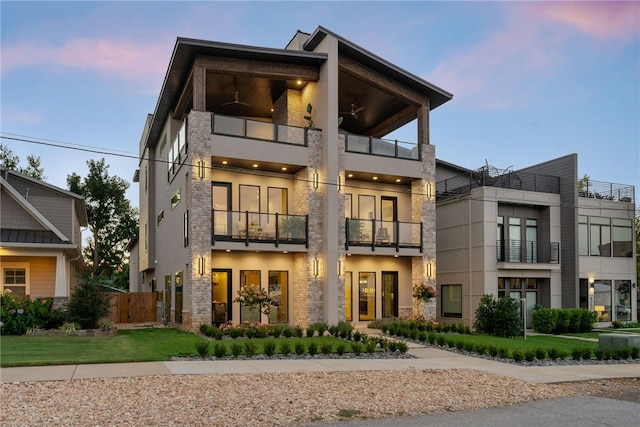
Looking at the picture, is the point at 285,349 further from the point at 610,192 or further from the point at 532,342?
the point at 610,192

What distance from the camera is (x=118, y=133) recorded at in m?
128

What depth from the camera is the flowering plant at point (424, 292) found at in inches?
971

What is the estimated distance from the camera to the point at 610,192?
3103cm

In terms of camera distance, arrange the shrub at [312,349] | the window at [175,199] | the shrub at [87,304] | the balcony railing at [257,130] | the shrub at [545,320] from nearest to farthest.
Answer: the shrub at [312,349] → the shrub at [87,304] → the balcony railing at [257,130] → the window at [175,199] → the shrub at [545,320]

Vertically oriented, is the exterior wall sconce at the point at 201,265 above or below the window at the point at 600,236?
below

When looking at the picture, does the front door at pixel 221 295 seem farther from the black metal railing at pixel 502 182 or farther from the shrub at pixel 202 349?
the black metal railing at pixel 502 182

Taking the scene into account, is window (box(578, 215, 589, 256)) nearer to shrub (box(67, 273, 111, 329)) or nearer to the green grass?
the green grass

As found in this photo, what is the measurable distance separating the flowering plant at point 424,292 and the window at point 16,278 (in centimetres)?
1572

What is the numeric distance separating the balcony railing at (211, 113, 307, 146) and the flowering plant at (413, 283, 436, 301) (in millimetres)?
→ 7950

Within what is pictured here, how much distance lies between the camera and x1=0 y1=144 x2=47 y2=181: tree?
44.3 meters

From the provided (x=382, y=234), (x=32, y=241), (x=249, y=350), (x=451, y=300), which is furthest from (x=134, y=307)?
(x=249, y=350)

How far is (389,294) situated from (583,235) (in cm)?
1084

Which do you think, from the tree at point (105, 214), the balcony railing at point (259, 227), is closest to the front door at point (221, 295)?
the balcony railing at point (259, 227)

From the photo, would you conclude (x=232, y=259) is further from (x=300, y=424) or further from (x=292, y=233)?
(x=300, y=424)
